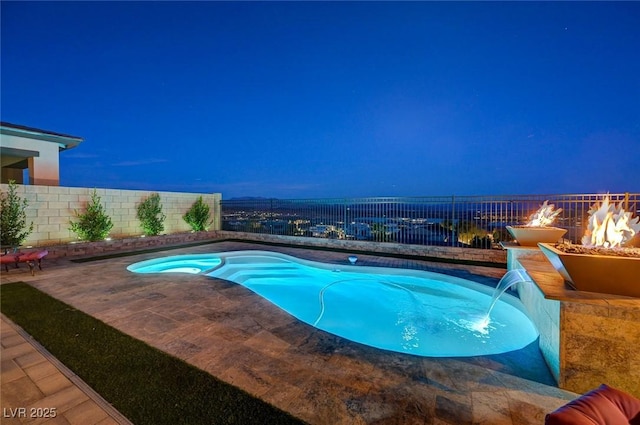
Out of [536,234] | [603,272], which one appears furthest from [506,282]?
[603,272]

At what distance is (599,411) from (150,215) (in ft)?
39.4

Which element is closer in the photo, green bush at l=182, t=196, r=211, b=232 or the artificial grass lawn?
the artificial grass lawn

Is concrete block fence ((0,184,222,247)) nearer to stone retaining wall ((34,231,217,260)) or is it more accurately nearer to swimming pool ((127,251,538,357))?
stone retaining wall ((34,231,217,260))

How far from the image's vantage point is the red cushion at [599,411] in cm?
96

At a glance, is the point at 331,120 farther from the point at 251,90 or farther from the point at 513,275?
the point at 513,275

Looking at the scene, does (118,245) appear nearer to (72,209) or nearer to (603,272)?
(72,209)

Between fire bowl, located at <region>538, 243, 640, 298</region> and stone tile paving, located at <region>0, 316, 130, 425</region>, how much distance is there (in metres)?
3.84

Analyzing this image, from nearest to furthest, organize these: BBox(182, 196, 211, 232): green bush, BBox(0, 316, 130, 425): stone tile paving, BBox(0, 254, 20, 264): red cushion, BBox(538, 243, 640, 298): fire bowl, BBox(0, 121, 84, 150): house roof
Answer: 1. BBox(0, 316, 130, 425): stone tile paving
2. BBox(538, 243, 640, 298): fire bowl
3. BBox(0, 254, 20, 264): red cushion
4. BBox(0, 121, 84, 150): house roof
5. BBox(182, 196, 211, 232): green bush

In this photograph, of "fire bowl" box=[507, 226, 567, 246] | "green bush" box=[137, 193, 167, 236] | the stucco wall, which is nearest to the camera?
"fire bowl" box=[507, 226, 567, 246]

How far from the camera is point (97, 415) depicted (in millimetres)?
1703

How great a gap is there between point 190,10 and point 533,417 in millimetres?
14260

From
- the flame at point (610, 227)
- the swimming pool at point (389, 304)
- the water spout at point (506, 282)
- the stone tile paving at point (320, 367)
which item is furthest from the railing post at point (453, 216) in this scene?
the stone tile paving at point (320, 367)

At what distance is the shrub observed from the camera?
6434mm

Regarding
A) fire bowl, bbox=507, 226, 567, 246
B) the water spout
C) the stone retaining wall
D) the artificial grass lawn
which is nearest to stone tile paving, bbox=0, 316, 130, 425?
the artificial grass lawn
